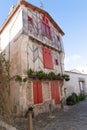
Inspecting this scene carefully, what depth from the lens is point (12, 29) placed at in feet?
35.8

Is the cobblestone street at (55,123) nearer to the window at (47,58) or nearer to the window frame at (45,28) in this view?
the window at (47,58)

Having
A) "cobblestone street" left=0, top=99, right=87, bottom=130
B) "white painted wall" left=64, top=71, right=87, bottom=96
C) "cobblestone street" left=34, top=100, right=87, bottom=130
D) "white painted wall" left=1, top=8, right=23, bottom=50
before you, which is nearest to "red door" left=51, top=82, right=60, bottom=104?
"white painted wall" left=64, top=71, right=87, bottom=96

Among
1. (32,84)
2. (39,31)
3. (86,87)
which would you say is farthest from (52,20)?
(86,87)

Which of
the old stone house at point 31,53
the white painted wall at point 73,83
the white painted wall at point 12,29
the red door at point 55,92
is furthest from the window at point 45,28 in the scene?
the white painted wall at point 73,83

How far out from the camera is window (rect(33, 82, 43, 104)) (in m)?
9.44

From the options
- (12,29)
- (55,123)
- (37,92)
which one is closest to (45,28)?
(12,29)

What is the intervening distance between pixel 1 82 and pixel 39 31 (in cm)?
668

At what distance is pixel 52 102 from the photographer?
10703mm

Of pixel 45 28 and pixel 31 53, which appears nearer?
pixel 31 53

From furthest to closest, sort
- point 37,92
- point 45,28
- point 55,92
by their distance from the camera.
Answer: point 45,28 < point 55,92 < point 37,92

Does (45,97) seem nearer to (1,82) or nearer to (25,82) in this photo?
(25,82)

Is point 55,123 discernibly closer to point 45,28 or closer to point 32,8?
point 45,28

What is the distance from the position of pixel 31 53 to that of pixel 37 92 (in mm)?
2643

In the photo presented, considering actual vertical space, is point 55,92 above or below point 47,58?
below
